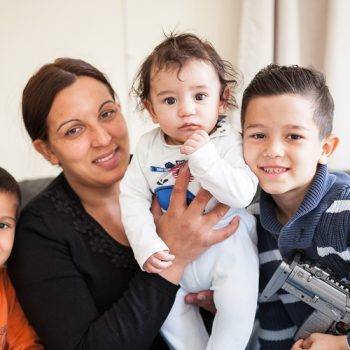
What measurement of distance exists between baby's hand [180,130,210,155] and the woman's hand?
0.37 feet

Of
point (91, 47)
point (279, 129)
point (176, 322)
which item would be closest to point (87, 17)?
point (91, 47)

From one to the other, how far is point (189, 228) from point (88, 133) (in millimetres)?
448

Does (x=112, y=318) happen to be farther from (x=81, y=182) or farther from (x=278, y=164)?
(x=278, y=164)

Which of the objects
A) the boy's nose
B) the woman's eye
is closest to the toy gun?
the boy's nose

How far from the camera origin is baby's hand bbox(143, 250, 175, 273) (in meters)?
1.01

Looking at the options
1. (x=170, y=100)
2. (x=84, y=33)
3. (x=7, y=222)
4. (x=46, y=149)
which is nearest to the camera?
(x=170, y=100)

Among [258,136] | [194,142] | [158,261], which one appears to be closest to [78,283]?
[158,261]

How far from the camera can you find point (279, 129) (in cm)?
95

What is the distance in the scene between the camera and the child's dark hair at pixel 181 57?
3.28ft

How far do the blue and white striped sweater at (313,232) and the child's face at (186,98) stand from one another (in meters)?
0.30

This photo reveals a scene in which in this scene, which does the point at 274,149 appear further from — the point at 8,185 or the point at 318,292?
the point at 8,185

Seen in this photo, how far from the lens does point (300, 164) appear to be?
0.96 metres

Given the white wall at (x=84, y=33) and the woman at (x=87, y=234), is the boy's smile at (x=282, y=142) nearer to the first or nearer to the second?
the woman at (x=87, y=234)

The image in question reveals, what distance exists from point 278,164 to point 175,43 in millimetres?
406
